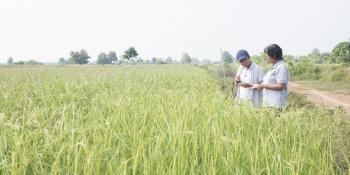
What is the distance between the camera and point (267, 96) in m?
5.02

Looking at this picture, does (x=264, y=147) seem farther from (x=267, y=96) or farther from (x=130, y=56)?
(x=130, y=56)

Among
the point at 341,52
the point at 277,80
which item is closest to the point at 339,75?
the point at 277,80

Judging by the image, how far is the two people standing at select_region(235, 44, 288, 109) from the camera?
4.79 m

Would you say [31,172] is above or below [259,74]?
below

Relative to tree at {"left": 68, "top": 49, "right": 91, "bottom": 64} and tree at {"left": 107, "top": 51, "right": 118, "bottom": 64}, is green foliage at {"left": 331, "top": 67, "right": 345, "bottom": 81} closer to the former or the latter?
tree at {"left": 68, "top": 49, "right": 91, "bottom": 64}

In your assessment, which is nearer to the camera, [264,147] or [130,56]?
[264,147]

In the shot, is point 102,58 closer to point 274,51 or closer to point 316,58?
point 316,58

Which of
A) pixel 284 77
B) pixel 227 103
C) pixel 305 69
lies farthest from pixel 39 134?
pixel 305 69

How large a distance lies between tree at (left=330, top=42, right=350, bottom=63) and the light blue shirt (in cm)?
5603

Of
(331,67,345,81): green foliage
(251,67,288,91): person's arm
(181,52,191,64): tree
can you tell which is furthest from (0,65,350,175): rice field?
(181,52,191,64): tree

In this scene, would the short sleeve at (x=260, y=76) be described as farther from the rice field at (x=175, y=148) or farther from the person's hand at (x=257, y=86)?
the rice field at (x=175, y=148)

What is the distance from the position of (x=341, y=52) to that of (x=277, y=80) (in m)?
59.3

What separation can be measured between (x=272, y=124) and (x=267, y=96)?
A: 154cm

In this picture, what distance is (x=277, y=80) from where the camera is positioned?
486 cm
